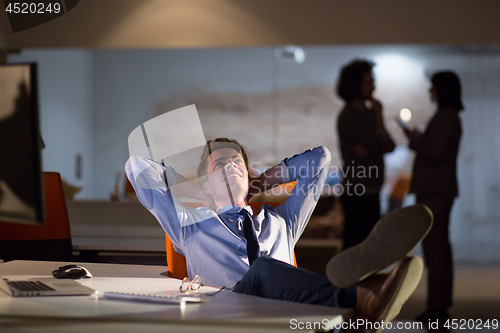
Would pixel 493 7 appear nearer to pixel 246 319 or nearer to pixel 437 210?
pixel 437 210

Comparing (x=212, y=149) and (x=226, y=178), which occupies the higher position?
(x=212, y=149)

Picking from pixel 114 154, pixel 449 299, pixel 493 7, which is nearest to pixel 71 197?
pixel 114 154

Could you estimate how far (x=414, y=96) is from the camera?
418 cm

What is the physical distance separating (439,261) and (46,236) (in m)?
2.24

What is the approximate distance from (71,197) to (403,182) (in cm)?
254

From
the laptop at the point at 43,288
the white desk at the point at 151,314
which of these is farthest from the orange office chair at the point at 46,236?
the white desk at the point at 151,314

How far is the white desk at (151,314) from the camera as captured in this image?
2.59 ft

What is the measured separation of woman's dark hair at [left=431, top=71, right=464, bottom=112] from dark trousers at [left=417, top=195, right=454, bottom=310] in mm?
629

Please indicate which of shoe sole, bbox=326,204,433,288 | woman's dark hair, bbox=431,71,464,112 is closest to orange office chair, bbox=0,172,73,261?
shoe sole, bbox=326,204,433,288

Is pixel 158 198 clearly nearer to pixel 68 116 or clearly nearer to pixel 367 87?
pixel 367 87

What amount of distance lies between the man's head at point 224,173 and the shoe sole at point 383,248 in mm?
757

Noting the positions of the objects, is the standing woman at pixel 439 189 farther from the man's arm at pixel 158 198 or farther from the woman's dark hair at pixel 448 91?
the man's arm at pixel 158 198

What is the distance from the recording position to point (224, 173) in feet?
5.56

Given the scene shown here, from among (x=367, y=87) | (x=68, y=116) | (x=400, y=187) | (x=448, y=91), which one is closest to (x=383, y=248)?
(x=448, y=91)
